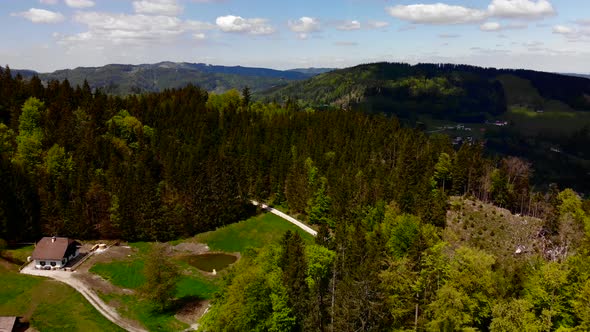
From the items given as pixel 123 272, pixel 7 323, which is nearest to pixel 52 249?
pixel 123 272

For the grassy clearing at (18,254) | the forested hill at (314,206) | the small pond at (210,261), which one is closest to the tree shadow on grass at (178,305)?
the forested hill at (314,206)

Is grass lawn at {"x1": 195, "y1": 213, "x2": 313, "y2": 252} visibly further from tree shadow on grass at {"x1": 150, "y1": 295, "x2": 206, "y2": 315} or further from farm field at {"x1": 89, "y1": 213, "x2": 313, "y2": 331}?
tree shadow on grass at {"x1": 150, "y1": 295, "x2": 206, "y2": 315}

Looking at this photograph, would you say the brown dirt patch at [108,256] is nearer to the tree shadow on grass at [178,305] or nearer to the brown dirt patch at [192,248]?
the brown dirt patch at [192,248]

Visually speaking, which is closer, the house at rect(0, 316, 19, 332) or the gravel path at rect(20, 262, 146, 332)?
the house at rect(0, 316, 19, 332)

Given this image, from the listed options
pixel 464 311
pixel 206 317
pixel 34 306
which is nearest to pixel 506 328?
pixel 464 311

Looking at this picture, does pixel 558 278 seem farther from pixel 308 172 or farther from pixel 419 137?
pixel 419 137

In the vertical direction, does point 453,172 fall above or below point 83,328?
above

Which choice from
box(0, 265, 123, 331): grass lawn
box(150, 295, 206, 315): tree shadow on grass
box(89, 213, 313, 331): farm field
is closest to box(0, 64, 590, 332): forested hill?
box(89, 213, 313, 331): farm field
